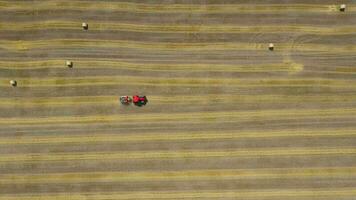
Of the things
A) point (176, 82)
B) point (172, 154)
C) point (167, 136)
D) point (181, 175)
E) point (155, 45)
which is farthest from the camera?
point (155, 45)

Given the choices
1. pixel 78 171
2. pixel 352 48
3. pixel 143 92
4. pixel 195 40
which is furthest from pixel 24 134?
pixel 352 48

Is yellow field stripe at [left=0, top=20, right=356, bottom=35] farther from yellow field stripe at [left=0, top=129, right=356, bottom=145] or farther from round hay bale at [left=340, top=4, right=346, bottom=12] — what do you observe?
yellow field stripe at [left=0, top=129, right=356, bottom=145]

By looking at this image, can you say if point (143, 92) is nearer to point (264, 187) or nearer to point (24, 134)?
point (24, 134)

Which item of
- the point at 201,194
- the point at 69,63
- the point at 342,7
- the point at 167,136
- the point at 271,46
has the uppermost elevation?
the point at 342,7

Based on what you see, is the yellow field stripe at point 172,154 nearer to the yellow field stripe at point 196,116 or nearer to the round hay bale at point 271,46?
the yellow field stripe at point 196,116

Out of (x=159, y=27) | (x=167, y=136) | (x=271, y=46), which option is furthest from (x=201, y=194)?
(x=159, y=27)

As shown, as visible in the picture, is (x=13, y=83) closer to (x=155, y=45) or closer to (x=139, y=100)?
(x=139, y=100)

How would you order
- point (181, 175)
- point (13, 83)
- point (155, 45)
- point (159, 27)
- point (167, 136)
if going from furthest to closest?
1. point (159, 27)
2. point (155, 45)
3. point (13, 83)
4. point (167, 136)
5. point (181, 175)
